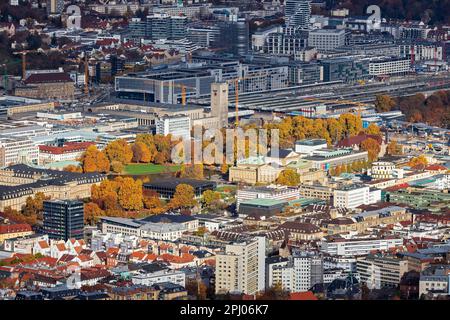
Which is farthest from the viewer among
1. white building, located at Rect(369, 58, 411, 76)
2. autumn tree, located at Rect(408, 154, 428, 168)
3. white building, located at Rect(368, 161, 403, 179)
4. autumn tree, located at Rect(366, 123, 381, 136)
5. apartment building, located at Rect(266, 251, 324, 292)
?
white building, located at Rect(369, 58, 411, 76)

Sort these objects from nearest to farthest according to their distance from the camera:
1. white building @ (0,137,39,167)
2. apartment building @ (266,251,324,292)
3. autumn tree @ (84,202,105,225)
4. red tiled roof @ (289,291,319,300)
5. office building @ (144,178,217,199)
A: 1. red tiled roof @ (289,291,319,300)
2. apartment building @ (266,251,324,292)
3. autumn tree @ (84,202,105,225)
4. office building @ (144,178,217,199)
5. white building @ (0,137,39,167)

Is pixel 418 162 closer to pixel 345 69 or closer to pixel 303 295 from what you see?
pixel 303 295

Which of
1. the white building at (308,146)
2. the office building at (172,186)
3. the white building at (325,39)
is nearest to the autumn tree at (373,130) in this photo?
the white building at (308,146)

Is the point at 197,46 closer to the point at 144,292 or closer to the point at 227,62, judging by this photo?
the point at 227,62

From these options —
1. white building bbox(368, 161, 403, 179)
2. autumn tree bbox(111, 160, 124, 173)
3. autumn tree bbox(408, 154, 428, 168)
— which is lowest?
autumn tree bbox(111, 160, 124, 173)

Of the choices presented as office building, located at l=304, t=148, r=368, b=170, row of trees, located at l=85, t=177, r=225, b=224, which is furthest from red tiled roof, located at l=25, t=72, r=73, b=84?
row of trees, located at l=85, t=177, r=225, b=224

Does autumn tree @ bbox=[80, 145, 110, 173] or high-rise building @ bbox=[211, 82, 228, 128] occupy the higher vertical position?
high-rise building @ bbox=[211, 82, 228, 128]

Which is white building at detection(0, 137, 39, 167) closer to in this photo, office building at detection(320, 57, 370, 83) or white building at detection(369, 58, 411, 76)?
office building at detection(320, 57, 370, 83)
